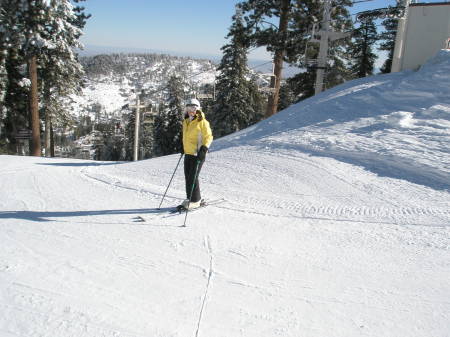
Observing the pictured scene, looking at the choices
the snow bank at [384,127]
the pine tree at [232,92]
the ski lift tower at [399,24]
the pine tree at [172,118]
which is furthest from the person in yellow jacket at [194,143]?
the pine tree at [172,118]

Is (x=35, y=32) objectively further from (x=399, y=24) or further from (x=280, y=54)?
(x=399, y=24)

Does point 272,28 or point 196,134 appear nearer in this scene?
point 196,134

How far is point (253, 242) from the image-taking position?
15.3ft

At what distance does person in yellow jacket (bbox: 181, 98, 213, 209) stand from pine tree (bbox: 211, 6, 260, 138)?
2787cm

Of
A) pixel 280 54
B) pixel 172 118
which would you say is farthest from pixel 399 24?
pixel 172 118

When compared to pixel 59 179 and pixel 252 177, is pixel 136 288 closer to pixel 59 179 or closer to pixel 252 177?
pixel 252 177

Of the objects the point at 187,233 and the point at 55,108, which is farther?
the point at 55,108

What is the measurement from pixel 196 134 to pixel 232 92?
28195 millimetres

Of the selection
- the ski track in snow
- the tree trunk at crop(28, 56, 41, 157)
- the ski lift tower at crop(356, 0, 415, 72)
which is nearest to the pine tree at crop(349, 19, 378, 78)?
the ski lift tower at crop(356, 0, 415, 72)

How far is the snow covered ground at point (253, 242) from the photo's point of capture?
3.09 metres

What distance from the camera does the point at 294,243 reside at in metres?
4.65

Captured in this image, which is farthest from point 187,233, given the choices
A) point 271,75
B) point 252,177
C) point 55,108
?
point 55,108

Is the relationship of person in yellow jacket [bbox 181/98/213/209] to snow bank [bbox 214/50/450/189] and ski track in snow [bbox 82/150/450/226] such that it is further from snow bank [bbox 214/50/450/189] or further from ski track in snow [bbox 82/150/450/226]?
snow bank [bbox 214/50/450/189]

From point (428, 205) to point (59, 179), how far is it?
293 inches
